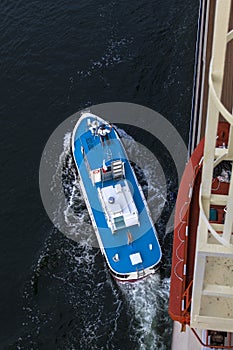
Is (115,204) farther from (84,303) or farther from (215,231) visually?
(215,231)

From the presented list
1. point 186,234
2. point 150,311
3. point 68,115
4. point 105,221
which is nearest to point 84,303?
point 150,311

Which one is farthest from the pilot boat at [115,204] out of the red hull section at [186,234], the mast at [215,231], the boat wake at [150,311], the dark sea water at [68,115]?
the mast at [215,231]

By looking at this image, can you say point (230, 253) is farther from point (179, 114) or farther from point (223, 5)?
point (179, 114)

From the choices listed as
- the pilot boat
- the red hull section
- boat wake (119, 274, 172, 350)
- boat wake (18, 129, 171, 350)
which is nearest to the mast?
the red hull section

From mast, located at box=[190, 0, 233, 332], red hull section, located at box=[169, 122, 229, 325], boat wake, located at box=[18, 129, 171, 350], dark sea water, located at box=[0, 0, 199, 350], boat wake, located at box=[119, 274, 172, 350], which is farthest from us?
dark sea water, located at box=[0, 0, 199, 350]

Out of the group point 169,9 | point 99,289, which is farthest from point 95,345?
point 169,9

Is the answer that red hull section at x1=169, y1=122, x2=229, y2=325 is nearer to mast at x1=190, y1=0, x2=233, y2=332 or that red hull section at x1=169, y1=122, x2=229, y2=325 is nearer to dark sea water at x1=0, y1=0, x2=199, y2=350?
mast at x1=190, y1=0, x2=233, y2=332

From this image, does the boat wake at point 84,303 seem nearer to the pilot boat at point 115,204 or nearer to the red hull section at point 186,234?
the pilot boat at point 115,204
